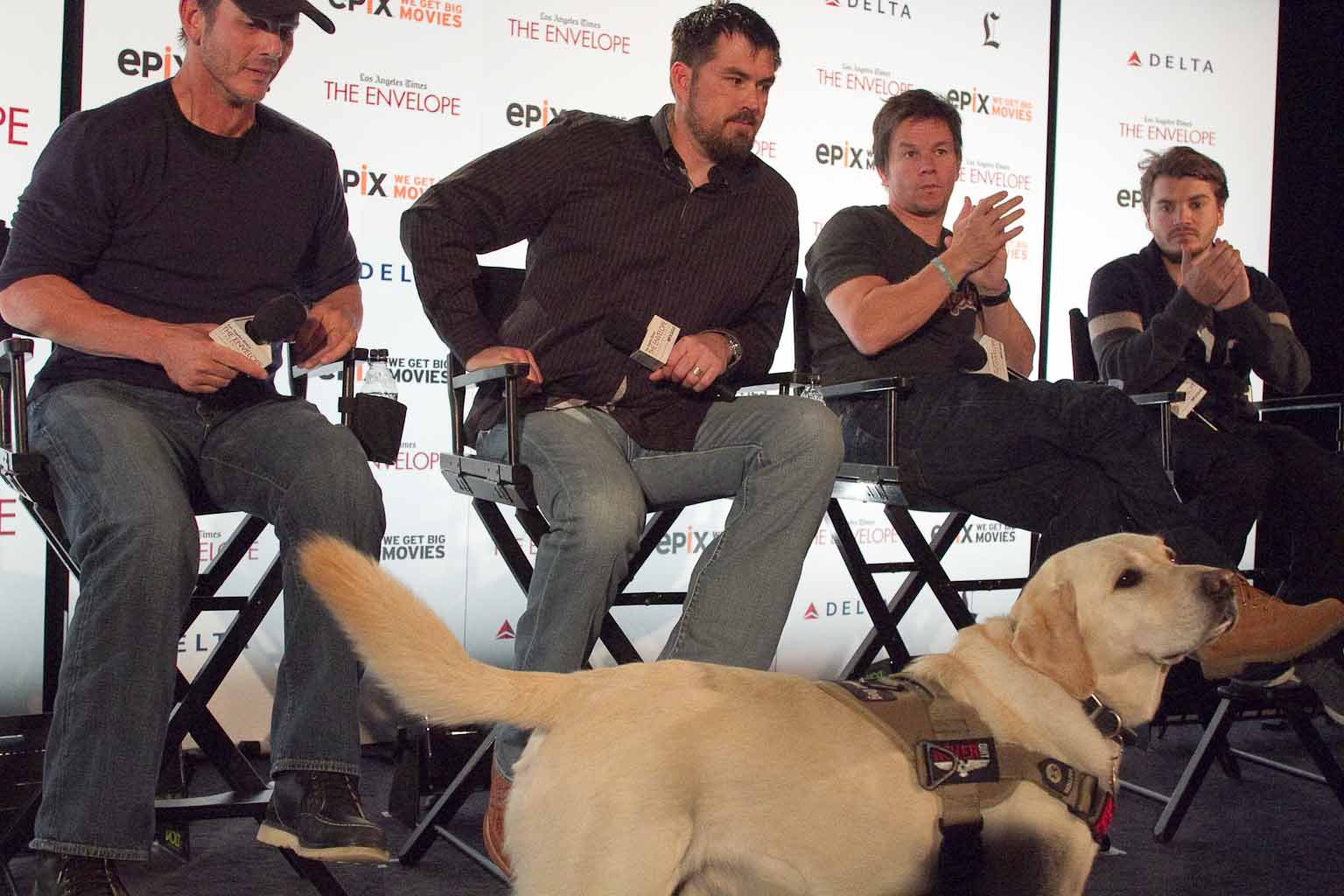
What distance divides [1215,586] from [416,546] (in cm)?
252

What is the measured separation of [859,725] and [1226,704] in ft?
5.83

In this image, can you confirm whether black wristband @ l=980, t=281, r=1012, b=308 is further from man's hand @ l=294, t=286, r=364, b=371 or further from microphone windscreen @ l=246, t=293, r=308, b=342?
microphone windscreen @ l=246, t=293, r=308, b=342

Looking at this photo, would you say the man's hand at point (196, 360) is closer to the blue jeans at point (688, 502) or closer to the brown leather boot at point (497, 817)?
the blue jeans at point (688, 502)

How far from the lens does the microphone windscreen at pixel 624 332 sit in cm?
249

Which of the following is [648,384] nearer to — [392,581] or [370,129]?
[392,581]

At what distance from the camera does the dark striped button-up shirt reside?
2527mm

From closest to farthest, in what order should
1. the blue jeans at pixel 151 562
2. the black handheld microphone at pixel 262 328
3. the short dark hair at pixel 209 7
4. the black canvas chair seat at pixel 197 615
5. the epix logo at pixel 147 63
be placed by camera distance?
the blue jeans at pixel 151 562
the black canvas chair seat at pixel 197 615
the black handheld microphone at pixel 262 328
the short dark hair at pixel 209 7
the epix logo at pixel 147 63

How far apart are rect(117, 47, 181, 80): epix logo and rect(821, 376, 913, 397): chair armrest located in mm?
2079

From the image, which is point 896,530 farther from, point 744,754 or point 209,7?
point 209,7

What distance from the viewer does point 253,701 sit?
3.55 m

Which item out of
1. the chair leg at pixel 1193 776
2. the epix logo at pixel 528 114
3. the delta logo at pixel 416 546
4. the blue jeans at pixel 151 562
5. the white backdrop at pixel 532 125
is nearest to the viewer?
the blue jeans at pixel 151 562

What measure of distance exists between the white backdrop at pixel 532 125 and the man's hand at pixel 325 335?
48.4 inches

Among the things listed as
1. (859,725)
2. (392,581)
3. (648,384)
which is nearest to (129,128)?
(648,384)

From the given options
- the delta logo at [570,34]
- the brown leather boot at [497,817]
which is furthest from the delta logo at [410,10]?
the brown leather boot at [497,817]
